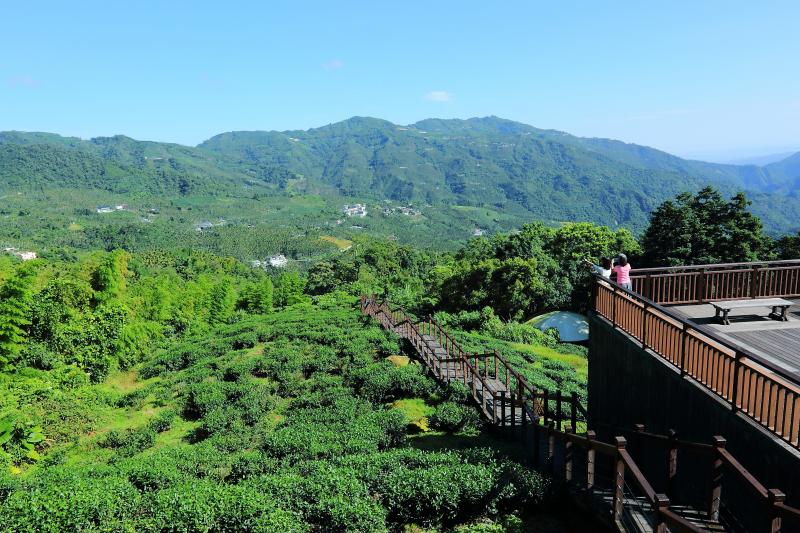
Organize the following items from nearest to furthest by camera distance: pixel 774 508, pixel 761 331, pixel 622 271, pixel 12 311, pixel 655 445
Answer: pixel 774 508 < pixel 655 445 < pixel 761 331 < pixel 622 271 < pixel 12 311

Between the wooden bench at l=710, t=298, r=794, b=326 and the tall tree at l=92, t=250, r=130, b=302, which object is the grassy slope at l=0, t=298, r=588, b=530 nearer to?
the wooden bench at l=710, t=298, r=794, b=326

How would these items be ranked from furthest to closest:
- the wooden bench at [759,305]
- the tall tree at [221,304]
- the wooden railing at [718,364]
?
the tall tree at [221,304]
the wooden bench at [759,305]
the wooden railing at [718,364]

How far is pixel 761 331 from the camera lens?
8.38 metres

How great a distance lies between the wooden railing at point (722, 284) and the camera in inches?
395

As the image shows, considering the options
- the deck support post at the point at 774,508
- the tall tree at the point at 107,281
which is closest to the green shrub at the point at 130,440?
the deck support post at the point at 774,508

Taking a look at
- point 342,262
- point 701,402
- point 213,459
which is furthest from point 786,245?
point 342,262

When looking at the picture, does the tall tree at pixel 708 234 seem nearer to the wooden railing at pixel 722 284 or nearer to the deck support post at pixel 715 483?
the wooden railing at pixel 722 284

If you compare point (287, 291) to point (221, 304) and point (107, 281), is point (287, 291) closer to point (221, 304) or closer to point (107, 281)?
point (221, 304)

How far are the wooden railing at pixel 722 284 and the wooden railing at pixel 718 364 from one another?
1.76 m

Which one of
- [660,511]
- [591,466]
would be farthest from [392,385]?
[660,511]

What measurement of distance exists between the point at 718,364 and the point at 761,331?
3.24m

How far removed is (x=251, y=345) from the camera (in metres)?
22.5

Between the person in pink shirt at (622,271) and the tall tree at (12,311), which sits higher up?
the person in pink shirt at (622,271)

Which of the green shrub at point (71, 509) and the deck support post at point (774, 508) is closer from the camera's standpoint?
the deck support post at point (774, 508)
